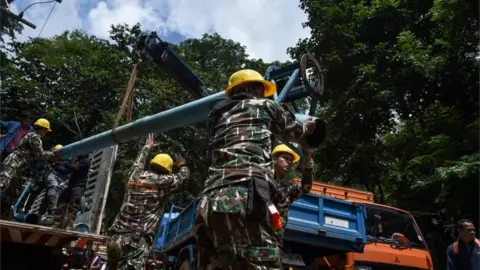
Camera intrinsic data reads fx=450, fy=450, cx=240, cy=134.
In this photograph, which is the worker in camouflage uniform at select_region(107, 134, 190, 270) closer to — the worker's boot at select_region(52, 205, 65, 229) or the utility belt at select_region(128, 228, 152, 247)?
the utility belt at select_region(128, 228, 152, 247)

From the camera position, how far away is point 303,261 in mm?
6125

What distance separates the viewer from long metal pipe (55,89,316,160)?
5.20m

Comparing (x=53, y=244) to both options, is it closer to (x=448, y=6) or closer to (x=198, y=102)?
(x=198, y=102)

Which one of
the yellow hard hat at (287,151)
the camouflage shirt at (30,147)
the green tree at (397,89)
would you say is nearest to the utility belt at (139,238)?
the yellow hard hat at (287,151)

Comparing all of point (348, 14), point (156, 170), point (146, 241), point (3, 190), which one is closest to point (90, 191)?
point (3, 190)

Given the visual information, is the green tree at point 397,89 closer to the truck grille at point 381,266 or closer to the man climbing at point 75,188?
the truck grille at point 381,266

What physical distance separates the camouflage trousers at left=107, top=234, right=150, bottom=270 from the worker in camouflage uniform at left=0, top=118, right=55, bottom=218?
2.07 m

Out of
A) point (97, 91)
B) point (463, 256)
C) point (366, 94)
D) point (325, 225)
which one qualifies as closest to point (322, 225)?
point (325, 225)

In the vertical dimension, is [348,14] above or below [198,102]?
above

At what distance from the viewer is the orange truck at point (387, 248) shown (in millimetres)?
6395

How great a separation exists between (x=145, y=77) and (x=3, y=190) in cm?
1426

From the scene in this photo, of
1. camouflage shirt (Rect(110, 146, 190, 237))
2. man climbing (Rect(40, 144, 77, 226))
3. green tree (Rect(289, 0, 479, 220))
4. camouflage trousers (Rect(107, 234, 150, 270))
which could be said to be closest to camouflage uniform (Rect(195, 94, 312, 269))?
camouflage trousers (Rect(107, 234, 150, 270))

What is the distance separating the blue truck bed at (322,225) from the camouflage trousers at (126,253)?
1.36m

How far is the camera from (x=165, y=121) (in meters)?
5.49
